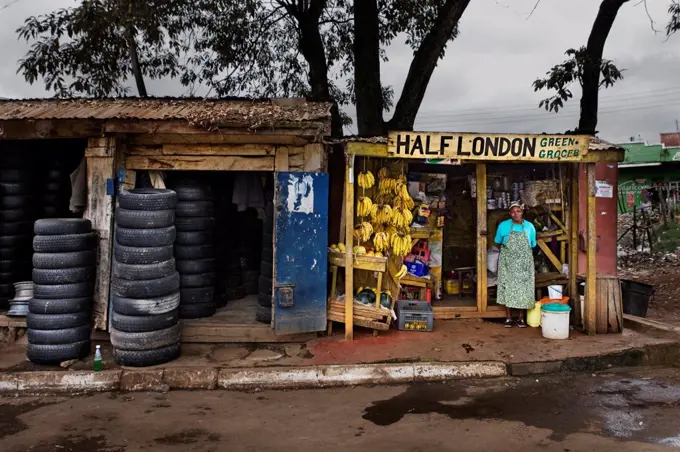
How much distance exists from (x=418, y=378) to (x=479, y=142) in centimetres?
348

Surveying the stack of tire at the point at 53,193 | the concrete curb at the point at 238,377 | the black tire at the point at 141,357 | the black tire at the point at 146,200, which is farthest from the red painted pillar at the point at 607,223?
the stack of tire at the point at 53,193

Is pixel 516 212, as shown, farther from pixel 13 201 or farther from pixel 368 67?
pixel 13 201

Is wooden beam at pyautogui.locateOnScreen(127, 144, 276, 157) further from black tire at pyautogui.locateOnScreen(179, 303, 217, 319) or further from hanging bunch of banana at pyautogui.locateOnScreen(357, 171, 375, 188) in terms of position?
black tire at pyautogui.locateOnScreen(179, 303, 217, 319)

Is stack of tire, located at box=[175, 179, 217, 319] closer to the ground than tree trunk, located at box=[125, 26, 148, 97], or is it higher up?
closer to the ground

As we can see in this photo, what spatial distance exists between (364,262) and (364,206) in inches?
35.3

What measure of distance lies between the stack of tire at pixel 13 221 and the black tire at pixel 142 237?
2648mm

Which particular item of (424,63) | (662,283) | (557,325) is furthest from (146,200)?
(662,283)

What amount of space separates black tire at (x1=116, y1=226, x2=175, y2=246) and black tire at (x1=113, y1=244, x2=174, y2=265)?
0.18 feet

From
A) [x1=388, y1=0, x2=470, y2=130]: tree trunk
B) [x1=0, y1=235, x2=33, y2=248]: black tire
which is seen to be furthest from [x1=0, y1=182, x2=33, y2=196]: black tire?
[x1=388, y1=0, x2=470, y2=130]: tree trunk

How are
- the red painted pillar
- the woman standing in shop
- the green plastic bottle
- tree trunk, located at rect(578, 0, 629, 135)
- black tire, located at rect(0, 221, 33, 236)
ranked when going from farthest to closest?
tree trunk, located at rect(578, 0, 629, 135), the red painted pillar, the woman standing in shop, black tire, located at rect(0, 221, 33, 236), the green plastic bottle

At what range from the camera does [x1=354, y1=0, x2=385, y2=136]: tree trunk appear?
12.4m

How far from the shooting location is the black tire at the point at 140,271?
6.73 meters

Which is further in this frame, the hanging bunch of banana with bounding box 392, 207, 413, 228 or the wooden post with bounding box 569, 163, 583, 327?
the wooden post with bounding box 569, 163, 583, 327

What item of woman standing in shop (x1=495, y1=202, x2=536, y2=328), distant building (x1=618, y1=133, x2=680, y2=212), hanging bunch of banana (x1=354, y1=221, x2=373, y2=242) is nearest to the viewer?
hanging bunch of banana (x1=354, y1=221, x2=373, y2=242)
